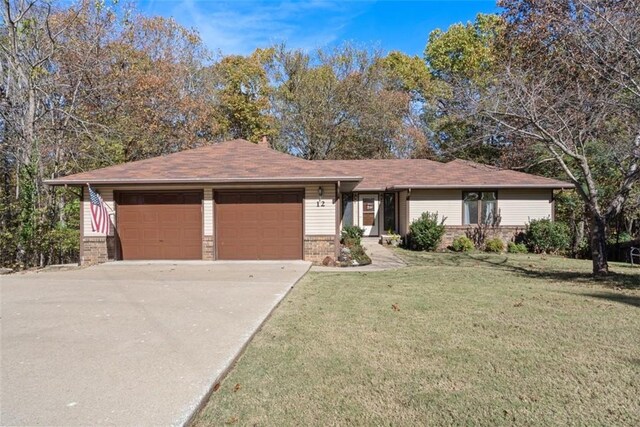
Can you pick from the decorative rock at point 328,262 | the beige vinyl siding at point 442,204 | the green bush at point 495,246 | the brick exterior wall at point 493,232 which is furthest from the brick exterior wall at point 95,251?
the green bush at point 495,246

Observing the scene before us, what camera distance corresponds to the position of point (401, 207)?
1894 cm

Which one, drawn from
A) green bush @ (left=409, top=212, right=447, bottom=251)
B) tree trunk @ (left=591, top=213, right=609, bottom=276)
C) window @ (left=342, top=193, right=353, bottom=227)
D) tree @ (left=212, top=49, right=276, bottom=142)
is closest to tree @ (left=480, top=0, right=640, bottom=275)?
tree trunk @ (left=591, top=213, right=609, bottom=276)

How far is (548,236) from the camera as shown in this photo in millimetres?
16500

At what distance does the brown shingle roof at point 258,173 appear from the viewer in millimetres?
11953

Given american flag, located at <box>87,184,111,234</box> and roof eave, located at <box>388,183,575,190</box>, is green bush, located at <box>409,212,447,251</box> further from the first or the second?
american flag, located at <box>87,184,111,234</box>

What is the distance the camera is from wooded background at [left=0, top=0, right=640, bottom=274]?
10.2m

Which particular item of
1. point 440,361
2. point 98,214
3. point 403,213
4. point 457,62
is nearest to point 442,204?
point 403,213

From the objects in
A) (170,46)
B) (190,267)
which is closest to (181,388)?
(190,267)

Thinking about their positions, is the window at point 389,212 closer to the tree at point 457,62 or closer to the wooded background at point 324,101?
the wooded background at point 324,101

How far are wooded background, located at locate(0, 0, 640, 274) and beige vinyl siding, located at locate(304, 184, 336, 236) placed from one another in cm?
394

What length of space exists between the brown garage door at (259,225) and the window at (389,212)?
8089 mm

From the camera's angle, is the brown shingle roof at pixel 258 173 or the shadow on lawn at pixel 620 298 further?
the brown shingle roof at pixel 258 173

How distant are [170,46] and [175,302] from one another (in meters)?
19.6

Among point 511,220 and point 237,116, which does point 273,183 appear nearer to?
point 511,220
